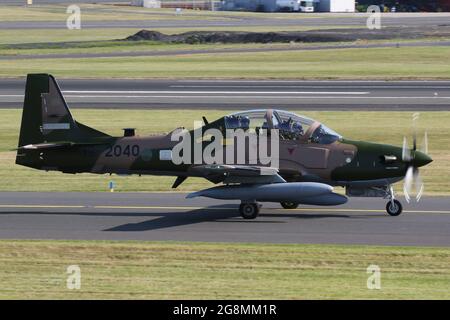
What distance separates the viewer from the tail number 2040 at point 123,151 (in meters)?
21.0

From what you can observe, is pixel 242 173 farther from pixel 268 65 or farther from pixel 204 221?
pixel 268 65

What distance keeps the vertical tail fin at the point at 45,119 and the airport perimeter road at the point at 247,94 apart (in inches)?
735

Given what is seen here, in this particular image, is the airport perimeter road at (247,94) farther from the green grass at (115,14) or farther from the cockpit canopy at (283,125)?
the green grass at (115,14)

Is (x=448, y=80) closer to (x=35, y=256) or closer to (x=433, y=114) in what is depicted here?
(x=433, y=114)

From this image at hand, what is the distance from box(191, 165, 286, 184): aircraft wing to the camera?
782 inches

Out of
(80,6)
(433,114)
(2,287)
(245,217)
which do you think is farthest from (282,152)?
(80,6)

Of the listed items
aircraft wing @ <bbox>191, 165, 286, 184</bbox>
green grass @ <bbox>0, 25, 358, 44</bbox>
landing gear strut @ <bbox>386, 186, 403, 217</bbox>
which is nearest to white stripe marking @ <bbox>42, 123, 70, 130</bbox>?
aircraft wing @ <bbox>191, 165, 286, 184</bbox>

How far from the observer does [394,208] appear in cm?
2019

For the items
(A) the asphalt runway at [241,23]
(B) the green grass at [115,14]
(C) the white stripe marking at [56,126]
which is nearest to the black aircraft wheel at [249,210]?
(C) the white stripe marking at [56,126]

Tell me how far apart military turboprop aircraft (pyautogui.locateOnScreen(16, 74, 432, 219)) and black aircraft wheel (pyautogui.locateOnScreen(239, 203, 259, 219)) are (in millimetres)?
22

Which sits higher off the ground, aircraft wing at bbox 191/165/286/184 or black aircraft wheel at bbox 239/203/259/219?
aircraft wing at bbox 191/165/286/184

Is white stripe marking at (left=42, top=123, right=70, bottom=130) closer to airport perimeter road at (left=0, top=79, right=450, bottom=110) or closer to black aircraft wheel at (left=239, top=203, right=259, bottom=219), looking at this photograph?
black aircraft wheel at (left=239, top=203, right=259, bottom=219)

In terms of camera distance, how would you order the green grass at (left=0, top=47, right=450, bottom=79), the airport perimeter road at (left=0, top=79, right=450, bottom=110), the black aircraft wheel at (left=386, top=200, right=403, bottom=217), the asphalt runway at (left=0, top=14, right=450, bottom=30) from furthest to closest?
the asphalt runway at (left=0, top=14, right=450, bottom=30) → the green grass at (left=0, top=47, right=450, bottom=79) → the airport perimeter road at (left=0, top=79, right=450, bottom=110) → the black aircraft wheel at (left=386, top=200, right=403, bottom=217)

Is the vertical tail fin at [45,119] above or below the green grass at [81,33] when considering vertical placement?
below
